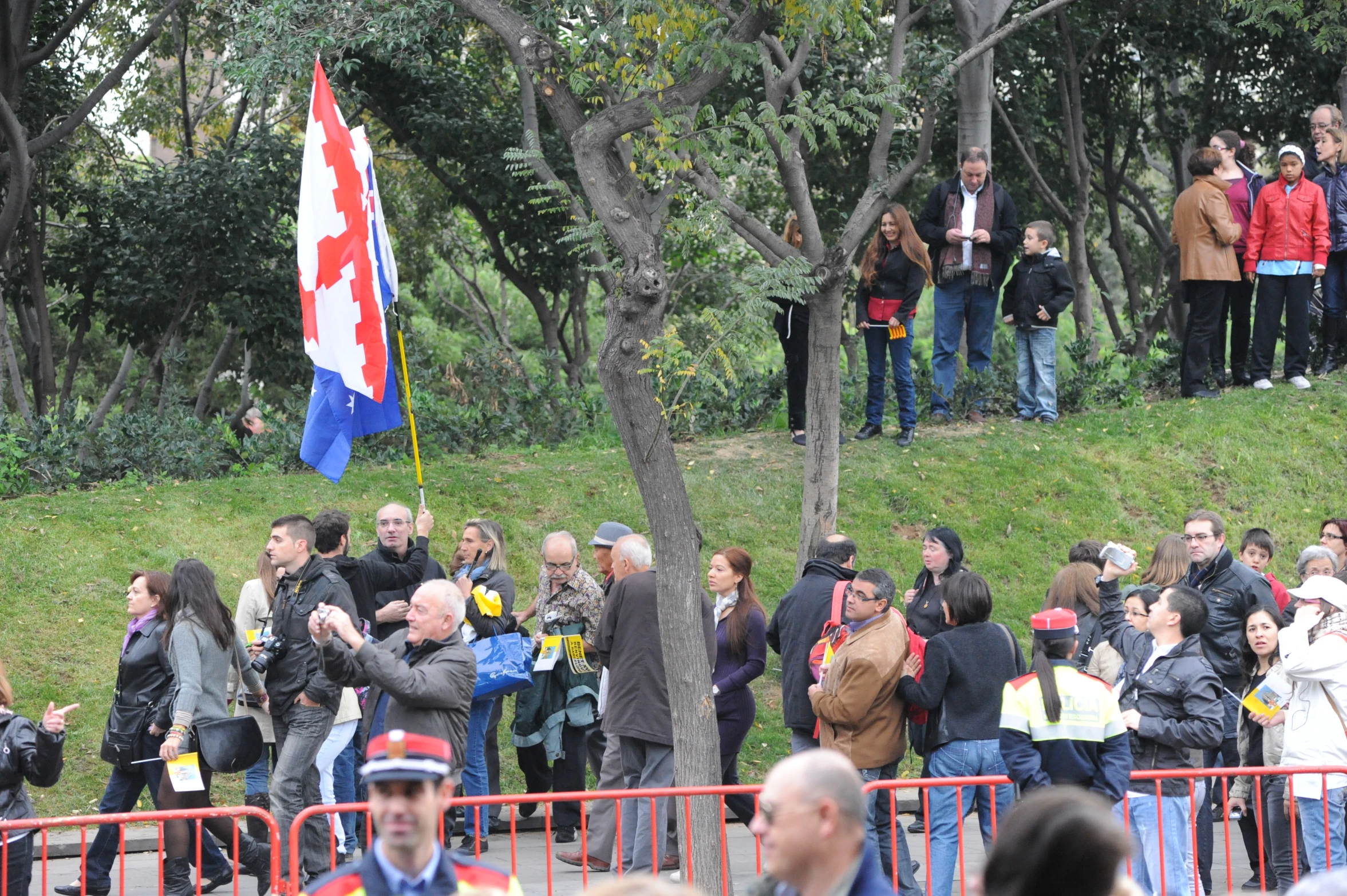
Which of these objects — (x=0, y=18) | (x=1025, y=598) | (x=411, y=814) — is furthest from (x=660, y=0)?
(x=0, y=18)

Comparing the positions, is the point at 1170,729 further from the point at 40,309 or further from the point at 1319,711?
the point at 40,309

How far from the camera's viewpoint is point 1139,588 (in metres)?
7.77

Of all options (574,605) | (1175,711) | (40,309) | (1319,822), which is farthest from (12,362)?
(1319,822)

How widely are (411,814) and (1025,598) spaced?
901 centimetres

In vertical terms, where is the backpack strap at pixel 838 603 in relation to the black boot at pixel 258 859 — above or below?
above

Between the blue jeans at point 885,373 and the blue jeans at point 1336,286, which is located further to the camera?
the blue jeans at point 1336,286

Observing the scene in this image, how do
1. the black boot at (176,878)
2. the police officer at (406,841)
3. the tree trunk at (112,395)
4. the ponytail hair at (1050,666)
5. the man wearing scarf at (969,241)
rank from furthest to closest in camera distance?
the tree trunk at (112,395) < the man wearing scarf at (969,241) < the black boot at (176,878) < the ponytail hair at (1050,666) < the police officer at (406,841)

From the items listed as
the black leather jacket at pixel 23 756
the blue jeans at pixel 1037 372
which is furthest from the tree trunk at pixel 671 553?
the blue jeans at pixel 1037 372

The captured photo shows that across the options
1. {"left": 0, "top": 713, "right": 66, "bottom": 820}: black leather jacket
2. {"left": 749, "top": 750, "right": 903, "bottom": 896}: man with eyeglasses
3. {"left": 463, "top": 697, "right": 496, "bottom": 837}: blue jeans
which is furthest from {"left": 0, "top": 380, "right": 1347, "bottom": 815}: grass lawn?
{"left": 749, "top": 750, "right": 903, "bottom": 896}: man with eyeglasses

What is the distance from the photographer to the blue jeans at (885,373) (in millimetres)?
13305

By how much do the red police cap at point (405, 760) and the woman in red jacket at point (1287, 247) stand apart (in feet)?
39.4

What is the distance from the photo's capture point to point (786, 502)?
43.1 ft

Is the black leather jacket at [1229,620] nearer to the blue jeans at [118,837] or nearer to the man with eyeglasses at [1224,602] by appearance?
the man with eyeglasses at [1224,602]

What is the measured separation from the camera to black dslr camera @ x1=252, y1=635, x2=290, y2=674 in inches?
298
